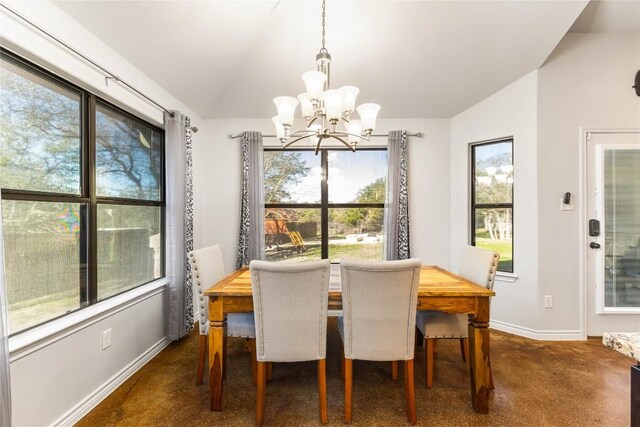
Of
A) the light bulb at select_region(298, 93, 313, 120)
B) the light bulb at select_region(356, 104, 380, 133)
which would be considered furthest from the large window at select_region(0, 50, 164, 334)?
the light bulb at select_region(356, 104, 380, 133)

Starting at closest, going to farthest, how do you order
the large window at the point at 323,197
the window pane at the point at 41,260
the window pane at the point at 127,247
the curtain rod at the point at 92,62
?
the curtain rod at the point at 92,62, the window pane at the point at 41,260, the window pane at the point at 127,247, the large window at the point at 323,197

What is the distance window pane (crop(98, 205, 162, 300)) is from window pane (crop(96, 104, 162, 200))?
15 centimetres

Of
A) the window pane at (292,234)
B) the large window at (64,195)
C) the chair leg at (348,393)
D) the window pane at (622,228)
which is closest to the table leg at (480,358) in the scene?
the chair leg at (348,393)

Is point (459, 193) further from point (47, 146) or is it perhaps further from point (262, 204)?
point (47, 146)

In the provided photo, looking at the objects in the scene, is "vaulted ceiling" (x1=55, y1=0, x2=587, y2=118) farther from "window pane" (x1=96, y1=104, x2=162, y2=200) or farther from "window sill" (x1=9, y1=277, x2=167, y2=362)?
"window sill" (x1=9, y1=277, x2=167, y2=362)

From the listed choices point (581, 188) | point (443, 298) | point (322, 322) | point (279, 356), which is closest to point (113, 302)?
point (279, 356)

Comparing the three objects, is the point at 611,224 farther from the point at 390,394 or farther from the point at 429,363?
the point at 390,394

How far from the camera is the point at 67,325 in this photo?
64.9 inches

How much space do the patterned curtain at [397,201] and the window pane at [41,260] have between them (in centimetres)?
291

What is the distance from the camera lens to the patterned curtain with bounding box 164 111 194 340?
103 inches

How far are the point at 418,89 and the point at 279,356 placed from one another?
3.02 m

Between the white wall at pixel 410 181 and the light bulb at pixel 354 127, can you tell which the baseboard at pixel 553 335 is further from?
the light bulb at pixel 354 127

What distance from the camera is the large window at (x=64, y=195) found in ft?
4.98

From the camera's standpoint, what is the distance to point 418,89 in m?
3.20
